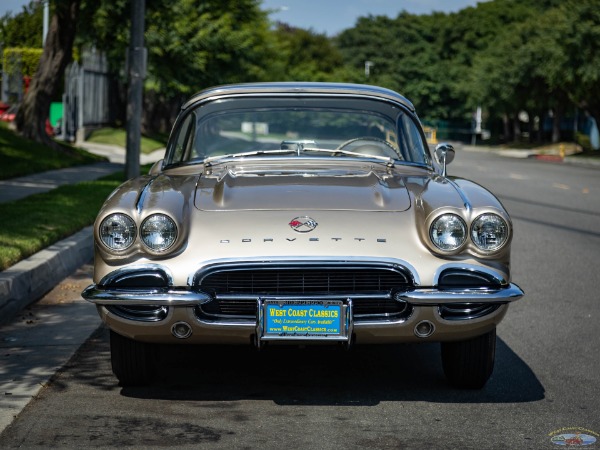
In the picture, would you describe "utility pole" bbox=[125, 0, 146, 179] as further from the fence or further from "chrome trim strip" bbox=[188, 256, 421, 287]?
the fence

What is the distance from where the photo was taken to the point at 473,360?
5504 mm

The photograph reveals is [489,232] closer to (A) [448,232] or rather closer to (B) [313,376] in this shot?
(A) [448,232]

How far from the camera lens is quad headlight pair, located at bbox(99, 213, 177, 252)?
5270 mm

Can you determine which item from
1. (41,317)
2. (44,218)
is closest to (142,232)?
(41,317)

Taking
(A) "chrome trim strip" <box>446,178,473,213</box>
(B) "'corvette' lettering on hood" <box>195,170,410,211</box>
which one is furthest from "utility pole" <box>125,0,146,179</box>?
(A) "chrome trim strip" <box>446,178,473,213</box>

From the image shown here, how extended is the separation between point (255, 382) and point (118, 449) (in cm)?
132

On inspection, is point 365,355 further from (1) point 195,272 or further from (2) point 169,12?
(2) point 169,12

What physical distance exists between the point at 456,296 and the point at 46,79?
70.7 ft

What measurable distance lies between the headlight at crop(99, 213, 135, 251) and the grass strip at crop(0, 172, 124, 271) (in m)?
2.87

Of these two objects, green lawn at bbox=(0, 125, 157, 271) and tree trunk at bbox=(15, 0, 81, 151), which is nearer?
green lawn at bbox=(0, 125, 157, 271)

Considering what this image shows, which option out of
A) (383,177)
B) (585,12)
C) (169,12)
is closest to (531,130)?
(585,12)

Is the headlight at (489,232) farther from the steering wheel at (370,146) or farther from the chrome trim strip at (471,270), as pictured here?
the steering wheel at (370,146)

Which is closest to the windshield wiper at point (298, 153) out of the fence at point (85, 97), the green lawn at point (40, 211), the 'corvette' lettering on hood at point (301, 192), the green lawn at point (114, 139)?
the 'corvette' lettering on hood at point (301, 192)

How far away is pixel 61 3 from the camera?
23719mm
